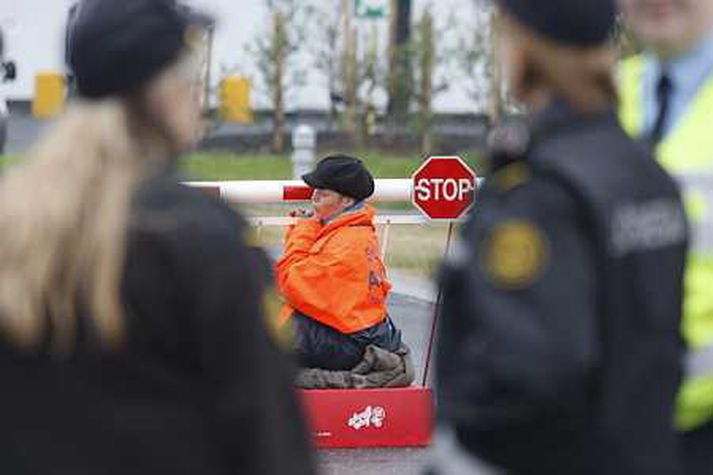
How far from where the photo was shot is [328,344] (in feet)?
31.7

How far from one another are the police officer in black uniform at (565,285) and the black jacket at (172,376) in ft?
1.00

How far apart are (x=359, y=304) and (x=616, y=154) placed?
20.8 ft

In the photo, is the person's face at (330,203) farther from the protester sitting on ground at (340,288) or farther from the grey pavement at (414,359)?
A: the grey pavement at (414,359)

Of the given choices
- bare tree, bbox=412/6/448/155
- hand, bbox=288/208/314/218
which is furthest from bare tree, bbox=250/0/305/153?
hand, bbox=288/208/314/218

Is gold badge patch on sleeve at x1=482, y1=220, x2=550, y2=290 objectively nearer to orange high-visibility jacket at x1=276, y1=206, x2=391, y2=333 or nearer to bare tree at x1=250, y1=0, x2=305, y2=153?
orange high-visibility jacket at x1=276, y1=206, x2=391, y2=333

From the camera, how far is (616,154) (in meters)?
3.35

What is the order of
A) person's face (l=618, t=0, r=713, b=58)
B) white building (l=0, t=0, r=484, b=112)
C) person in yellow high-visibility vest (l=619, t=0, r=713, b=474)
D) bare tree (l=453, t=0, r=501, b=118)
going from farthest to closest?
white building (l=0, t=0, r=484, b=112), bare tree (l=453, t=0, r=501, b=118), person's face (l=618, t=0, r=713, b=58), person in yellow high-visibility vest (l=619, t=0, r=713, b=474)

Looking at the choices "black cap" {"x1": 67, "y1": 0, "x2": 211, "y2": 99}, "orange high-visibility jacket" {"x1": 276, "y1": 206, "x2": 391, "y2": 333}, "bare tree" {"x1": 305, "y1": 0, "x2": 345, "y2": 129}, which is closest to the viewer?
"black cap" {"x1": 67, "y1": 0, "x2": 211, "y2": 99}

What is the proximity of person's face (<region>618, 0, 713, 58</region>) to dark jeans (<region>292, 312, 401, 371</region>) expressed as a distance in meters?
5.84

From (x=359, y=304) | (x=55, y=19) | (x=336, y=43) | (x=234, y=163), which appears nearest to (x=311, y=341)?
(x=359, y=304)

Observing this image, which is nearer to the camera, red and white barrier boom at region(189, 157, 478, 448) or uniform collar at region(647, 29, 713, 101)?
uniform collar at region(647, 29, 713, 101)

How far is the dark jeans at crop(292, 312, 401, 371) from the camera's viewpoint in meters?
9.65

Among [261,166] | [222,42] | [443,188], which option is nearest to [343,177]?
[443,188]

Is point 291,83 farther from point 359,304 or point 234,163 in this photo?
point 359,304
